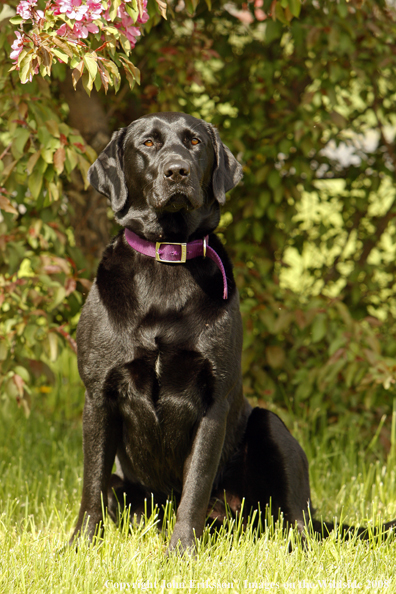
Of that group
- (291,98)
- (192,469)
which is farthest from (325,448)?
(291,98)

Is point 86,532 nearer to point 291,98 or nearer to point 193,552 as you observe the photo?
point 193,552

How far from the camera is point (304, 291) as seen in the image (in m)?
4.57

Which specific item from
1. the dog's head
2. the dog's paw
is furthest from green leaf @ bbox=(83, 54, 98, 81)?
the dog's paw

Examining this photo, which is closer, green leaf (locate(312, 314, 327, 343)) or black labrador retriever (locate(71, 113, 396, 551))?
black labrador retriever (locate(71, 113, 396, 551))

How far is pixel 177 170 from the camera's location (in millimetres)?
2426

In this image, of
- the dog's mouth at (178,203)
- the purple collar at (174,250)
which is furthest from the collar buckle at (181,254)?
the dog's mouth at (178,203)

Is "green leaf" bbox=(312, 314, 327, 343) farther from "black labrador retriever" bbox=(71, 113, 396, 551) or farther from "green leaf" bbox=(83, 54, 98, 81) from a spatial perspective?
"green leaf" bbox=(83, 54, 98, 81)

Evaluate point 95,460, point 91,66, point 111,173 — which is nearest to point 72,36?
point 91,66

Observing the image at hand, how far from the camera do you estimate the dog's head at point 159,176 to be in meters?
2.54

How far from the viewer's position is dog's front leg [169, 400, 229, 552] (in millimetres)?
2358

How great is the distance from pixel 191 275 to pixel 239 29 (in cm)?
234

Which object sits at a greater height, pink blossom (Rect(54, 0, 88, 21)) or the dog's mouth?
pink blossom (Rect(54, 0, 88, 21))

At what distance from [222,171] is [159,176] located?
14.5 inches

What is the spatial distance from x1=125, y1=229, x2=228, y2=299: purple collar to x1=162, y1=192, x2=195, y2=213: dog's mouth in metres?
0.14
